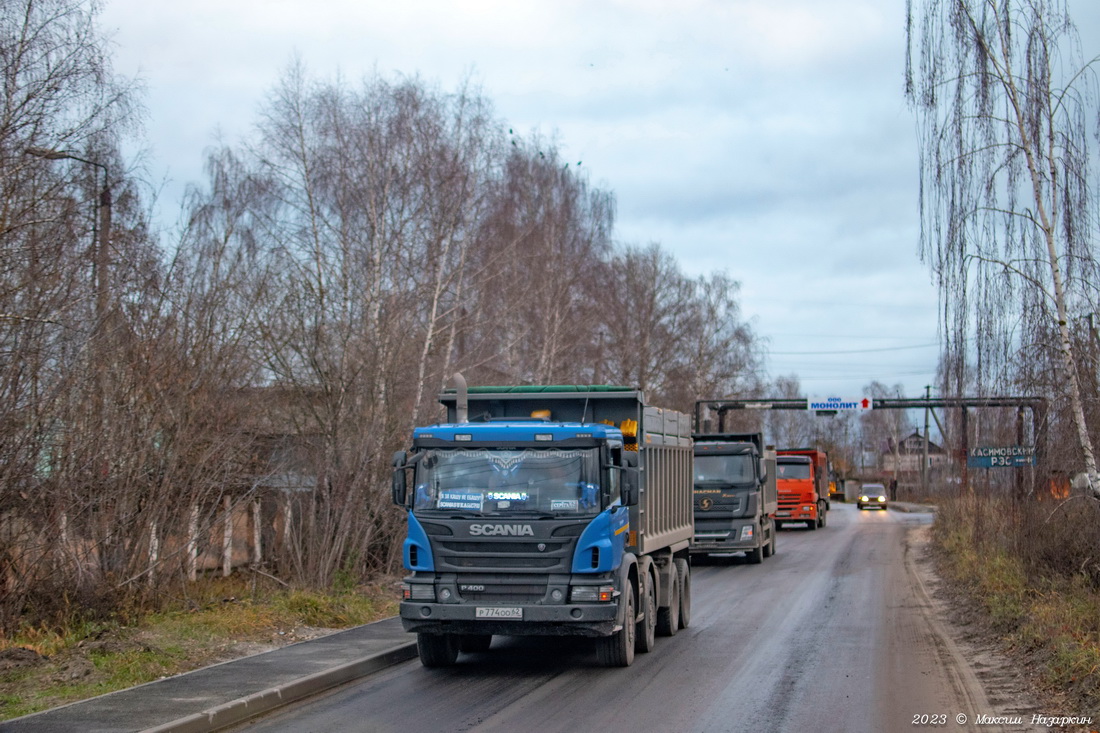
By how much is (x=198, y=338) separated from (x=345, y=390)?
304 cm

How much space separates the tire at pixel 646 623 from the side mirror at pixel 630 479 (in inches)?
61.0

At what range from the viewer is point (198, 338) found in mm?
14672

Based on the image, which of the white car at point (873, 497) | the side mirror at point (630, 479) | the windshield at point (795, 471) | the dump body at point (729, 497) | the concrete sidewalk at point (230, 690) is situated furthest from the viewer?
the white car at point (873, 497)

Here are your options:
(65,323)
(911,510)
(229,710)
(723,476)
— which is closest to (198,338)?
(65,323)

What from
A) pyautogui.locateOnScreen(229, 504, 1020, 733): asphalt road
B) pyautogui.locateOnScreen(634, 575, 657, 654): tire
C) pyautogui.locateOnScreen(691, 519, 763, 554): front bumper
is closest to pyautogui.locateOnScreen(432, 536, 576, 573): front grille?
pyautogui.locateOnScreen(229, 504, 1020, 733): asphalt road

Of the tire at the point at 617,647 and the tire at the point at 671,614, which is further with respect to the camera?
the tire at the point at 671,614

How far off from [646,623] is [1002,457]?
671 centimetres

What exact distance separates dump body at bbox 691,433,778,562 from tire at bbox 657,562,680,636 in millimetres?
12067

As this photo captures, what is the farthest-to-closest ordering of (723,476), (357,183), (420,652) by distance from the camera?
(723,476)
(357,183)
(420,652)

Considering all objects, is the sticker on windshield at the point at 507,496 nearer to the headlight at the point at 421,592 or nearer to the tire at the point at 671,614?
the headlight at the point at 421,592

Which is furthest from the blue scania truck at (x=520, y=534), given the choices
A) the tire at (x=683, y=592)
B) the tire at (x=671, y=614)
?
the tire at (x=683, y=592)

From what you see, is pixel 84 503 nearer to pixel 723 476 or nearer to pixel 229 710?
pixel 229 710

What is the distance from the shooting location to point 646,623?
12.3 meters

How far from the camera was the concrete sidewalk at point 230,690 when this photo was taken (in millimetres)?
8039
